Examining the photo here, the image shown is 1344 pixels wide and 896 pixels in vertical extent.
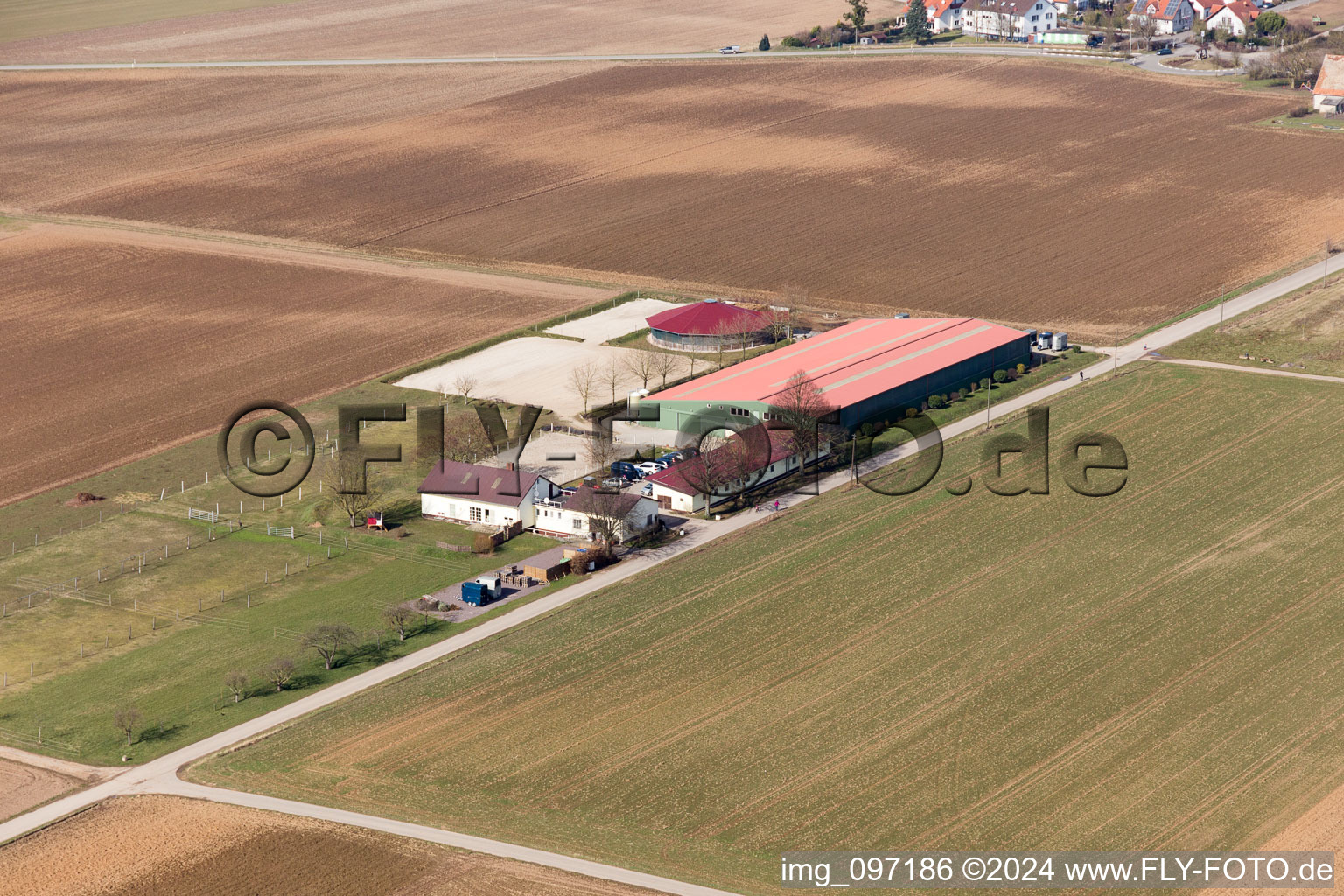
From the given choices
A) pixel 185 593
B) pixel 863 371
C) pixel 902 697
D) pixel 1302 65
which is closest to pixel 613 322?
pixel 863 371

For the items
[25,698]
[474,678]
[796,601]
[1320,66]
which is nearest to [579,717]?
[474,678]

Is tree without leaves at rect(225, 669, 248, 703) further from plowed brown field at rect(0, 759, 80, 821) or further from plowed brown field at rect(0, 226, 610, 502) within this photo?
plowed brown field at rect(0, 226, 610, 502)

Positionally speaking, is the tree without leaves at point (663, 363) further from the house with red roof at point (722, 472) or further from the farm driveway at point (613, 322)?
the house with red roof at point (722, 472)

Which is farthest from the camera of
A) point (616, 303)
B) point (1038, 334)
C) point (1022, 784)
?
point (616, 303)

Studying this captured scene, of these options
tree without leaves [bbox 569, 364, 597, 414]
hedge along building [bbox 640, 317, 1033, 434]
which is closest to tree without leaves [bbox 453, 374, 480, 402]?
tree without leaves [bbox 569, 364, 597, 414]

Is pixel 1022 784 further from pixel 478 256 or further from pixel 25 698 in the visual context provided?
pixel 478 256

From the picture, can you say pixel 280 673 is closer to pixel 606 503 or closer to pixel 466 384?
pixel 606 503
